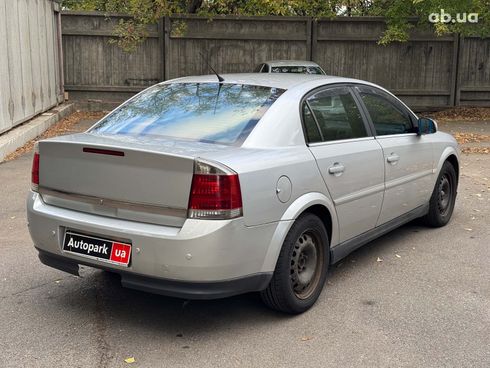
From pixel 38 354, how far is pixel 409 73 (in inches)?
601

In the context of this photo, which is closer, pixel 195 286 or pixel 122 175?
pixel 195 286

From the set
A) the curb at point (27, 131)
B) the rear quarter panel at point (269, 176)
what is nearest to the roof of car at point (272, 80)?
the rear quarter panel at point (269, 176)

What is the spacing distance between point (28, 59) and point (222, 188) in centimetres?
998

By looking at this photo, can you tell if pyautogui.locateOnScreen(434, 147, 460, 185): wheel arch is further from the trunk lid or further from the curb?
the curb

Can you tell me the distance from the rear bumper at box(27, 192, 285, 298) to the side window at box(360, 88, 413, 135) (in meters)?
1.88

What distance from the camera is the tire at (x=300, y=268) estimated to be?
149 inches

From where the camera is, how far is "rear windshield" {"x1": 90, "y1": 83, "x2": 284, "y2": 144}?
156 inches

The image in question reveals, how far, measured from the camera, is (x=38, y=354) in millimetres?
3441

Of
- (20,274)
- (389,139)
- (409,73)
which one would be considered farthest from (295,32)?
(20,274)

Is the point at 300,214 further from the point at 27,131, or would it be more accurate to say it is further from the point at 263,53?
the point at 263,53

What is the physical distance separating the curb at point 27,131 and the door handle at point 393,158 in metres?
6.71

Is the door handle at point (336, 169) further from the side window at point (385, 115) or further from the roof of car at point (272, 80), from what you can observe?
the side window at point (385, 115)

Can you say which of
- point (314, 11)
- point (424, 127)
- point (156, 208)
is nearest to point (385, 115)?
point (424, 127)

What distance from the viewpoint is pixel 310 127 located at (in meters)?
4.22
